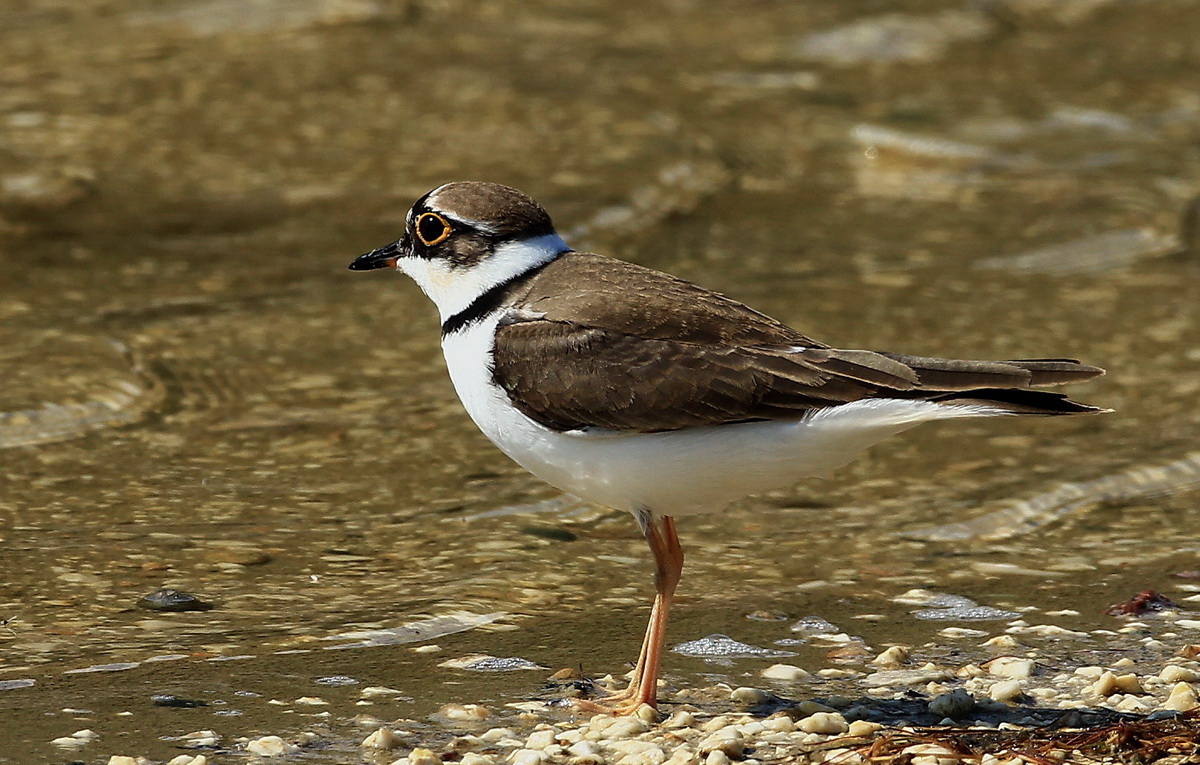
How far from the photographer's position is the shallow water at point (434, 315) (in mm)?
6418

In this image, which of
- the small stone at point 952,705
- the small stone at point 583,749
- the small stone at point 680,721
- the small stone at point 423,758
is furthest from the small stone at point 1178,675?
the small stone at point 423,758

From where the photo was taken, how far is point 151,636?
605cm

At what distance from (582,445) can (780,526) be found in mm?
2011

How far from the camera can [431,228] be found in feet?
20.8

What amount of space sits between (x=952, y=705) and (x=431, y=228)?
8.67 feet

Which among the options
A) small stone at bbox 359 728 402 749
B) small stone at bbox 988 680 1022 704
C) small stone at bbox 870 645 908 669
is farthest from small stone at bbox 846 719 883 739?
small stone at bbox 359 728 402 749

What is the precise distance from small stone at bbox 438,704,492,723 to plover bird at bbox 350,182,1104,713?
1.48 ft

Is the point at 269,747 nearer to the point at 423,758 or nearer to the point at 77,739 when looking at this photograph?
the point at 423,758

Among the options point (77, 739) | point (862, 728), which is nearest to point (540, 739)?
point (862, 728)

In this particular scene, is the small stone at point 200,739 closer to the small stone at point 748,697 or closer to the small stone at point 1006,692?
the small stone at point 748,697

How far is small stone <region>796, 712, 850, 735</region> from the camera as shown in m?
5.30

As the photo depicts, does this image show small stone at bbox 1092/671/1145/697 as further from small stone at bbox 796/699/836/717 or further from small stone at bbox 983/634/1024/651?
small stone at bbox 796/699/836/717

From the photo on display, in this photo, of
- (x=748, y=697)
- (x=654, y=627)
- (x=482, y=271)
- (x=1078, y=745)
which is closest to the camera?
(x=1078, y=745)

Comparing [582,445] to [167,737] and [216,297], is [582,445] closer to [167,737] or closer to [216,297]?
[167,737]
